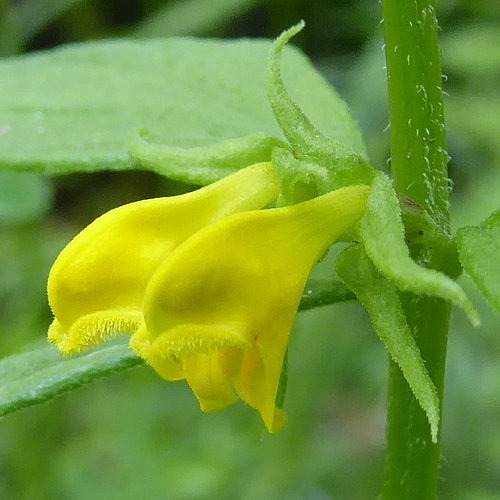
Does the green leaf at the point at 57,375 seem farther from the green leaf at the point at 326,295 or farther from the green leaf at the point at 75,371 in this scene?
the green leaf at the point at 326,295

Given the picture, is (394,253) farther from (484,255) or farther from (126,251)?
(126,251)

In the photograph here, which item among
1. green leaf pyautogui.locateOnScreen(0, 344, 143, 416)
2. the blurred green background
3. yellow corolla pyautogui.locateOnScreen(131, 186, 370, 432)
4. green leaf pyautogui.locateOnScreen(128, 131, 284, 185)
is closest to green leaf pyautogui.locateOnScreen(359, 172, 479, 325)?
yellow corolla pyautogui.locateOnScreen(131, 186, 370, 432)

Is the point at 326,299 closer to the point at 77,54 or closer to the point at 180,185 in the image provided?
the point at 77,54

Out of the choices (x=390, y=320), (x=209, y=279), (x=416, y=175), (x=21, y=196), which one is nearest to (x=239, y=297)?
(x=209, y=279)

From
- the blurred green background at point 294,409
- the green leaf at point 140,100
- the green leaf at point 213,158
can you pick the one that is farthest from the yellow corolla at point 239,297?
the blurred green background at point 294,409

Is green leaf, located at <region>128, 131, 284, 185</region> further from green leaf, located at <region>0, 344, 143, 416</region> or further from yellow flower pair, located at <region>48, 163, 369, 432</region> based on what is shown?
green leaf, located at <region>0, 344, 143, 416</region>
